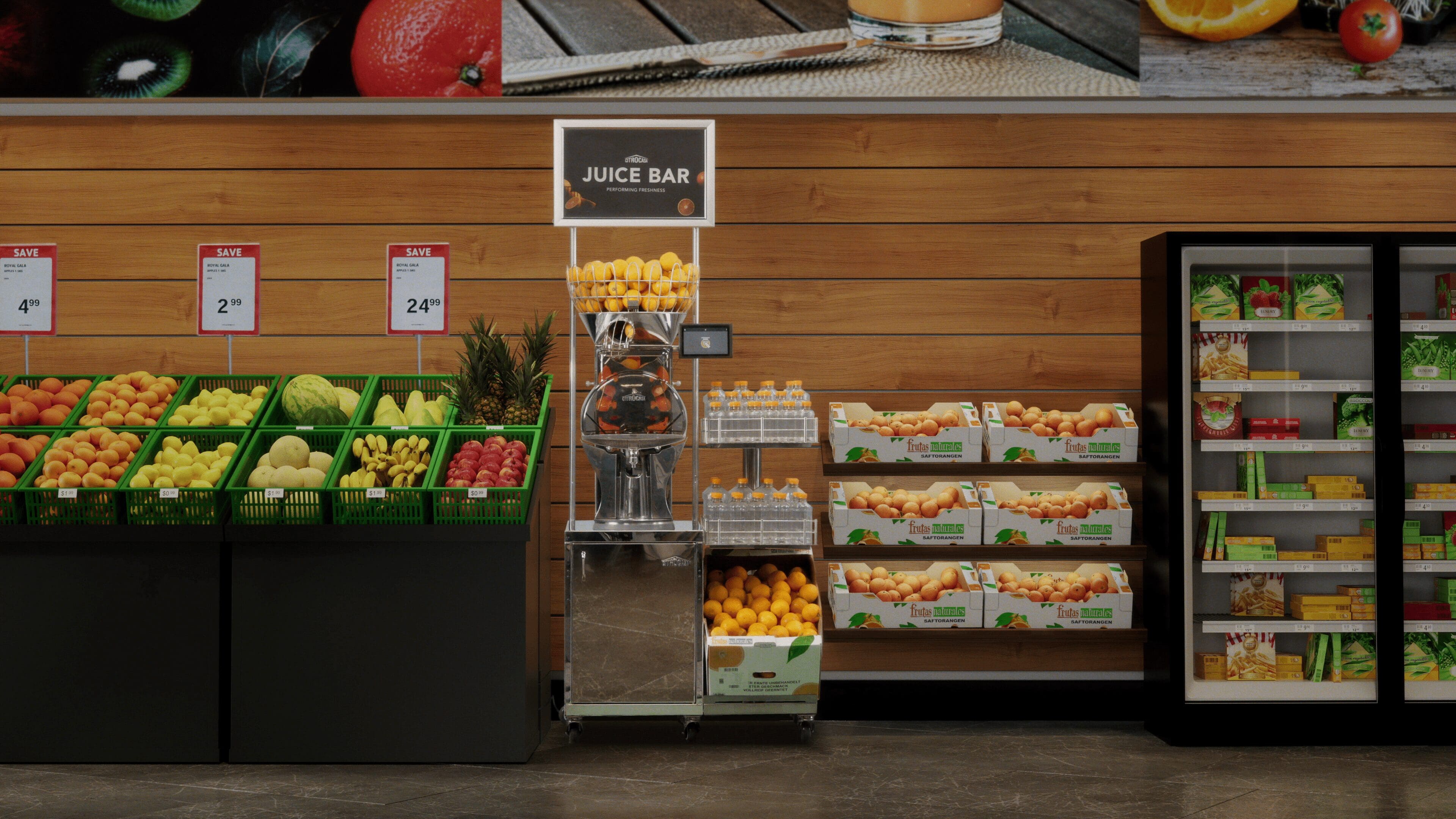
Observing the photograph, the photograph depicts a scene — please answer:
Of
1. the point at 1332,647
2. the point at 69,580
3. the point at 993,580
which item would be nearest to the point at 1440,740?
the point at 1332,647

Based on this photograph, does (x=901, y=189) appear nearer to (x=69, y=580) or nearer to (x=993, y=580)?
(x=993, y=580)

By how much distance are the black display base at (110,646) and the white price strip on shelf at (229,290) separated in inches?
37.8

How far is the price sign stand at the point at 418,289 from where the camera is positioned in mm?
4273

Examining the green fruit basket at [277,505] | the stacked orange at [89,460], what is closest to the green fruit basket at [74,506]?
the stacked orange at [89,460]

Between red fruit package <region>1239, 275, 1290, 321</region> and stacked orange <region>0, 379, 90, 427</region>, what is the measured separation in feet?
15.8

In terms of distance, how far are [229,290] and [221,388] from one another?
1.35 ft

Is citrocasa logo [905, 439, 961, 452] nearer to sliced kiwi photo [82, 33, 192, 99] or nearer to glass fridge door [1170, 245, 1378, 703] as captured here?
glass fridge door [1170, 245, 1378, 703]

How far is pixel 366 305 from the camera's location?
482 cm

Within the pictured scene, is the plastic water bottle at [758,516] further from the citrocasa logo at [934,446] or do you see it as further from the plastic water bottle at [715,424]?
the citrocasa logo at [934,446]

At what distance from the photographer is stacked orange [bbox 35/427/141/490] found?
3.74 m

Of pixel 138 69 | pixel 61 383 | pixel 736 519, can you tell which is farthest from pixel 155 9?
pixel 736 519

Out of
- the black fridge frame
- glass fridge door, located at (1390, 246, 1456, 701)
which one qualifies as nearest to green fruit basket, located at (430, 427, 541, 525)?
the black fridge frame

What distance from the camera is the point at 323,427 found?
399 cm

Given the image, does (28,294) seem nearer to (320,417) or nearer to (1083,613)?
(320,417)
